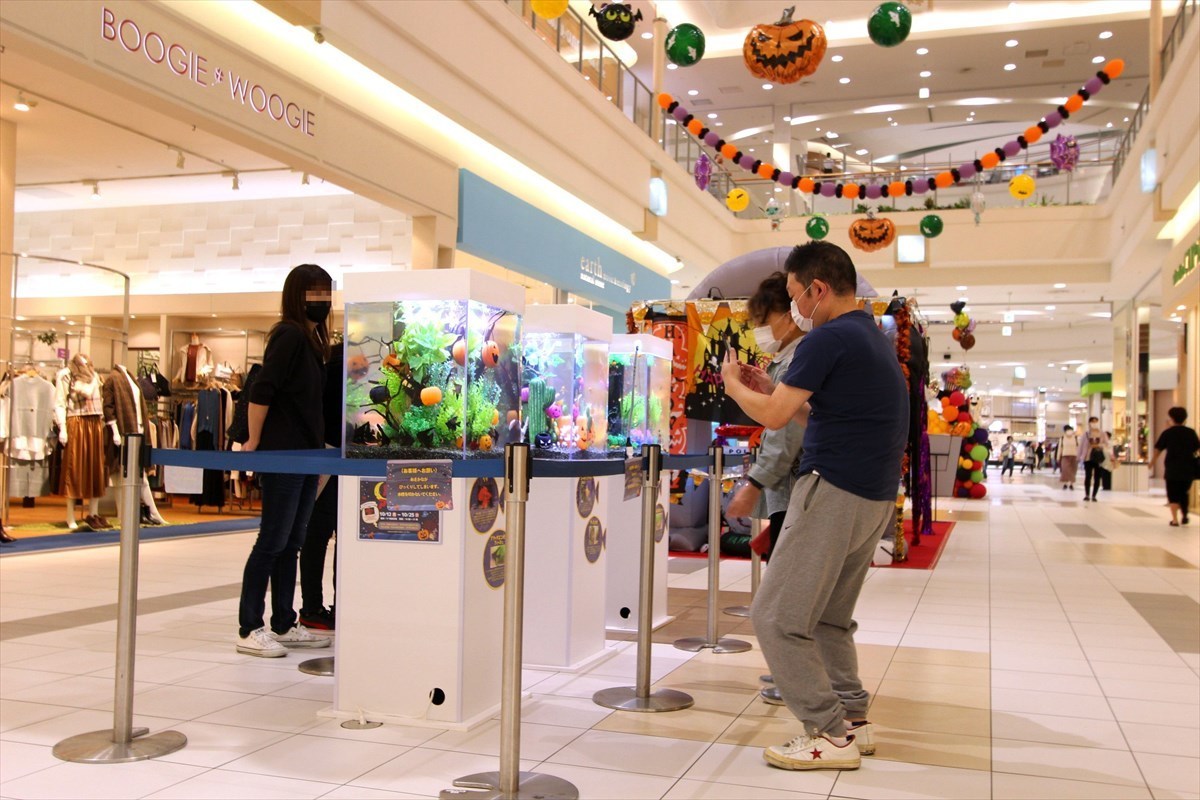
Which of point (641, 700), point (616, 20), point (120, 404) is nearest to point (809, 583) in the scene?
point (641, 700)

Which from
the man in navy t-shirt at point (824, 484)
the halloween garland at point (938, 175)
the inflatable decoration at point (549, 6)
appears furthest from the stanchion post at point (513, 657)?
the halloween garland at point (938, 175)

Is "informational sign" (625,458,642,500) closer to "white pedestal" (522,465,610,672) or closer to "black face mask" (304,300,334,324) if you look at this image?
"white pedestal" (522,465,610,672)

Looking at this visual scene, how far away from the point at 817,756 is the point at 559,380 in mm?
1761

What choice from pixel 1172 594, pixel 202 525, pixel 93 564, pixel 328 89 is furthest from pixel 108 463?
pixel 1172 594

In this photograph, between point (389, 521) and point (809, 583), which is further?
point (389, 521)

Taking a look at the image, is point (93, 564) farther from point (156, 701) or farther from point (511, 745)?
point (511, 745)

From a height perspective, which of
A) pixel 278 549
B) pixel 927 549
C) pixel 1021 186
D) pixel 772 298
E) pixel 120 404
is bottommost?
pixel 927 549

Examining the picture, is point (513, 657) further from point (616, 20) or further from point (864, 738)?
Answer: point (616, 20)

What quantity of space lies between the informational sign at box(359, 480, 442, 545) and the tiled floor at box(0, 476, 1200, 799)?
0.62m

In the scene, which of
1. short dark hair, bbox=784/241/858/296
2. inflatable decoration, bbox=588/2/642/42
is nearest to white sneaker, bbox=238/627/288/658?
short dark hair, bbox=784/241/858/296

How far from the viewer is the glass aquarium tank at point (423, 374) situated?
127 inches

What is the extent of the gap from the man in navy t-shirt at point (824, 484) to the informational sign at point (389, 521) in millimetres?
1049

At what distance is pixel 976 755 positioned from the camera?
10.6ft

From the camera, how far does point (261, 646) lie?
14.5 feet
